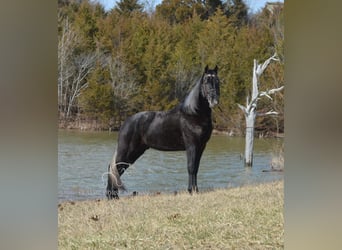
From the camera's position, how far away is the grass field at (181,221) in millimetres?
2576

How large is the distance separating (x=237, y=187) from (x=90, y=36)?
3.85 ft

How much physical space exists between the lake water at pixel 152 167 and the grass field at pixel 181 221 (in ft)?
0.17

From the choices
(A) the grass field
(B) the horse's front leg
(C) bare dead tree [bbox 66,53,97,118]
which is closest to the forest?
(C) bare dead tree [bbox 66,53,97,118]

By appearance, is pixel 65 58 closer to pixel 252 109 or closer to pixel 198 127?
pixel 198 127

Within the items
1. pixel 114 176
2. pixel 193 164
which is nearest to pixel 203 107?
pixel 193 164

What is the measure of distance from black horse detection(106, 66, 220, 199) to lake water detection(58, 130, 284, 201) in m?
0.03

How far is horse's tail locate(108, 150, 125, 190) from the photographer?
267 centimetres

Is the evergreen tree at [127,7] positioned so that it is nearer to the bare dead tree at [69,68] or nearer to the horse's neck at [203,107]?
the bare dead tree at [69,68]

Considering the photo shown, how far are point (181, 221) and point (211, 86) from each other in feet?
2.50

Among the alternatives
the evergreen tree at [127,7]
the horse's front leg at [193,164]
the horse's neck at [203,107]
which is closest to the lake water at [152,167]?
the horse's front leg at [193,164]

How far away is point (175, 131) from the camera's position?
274 centimetres
